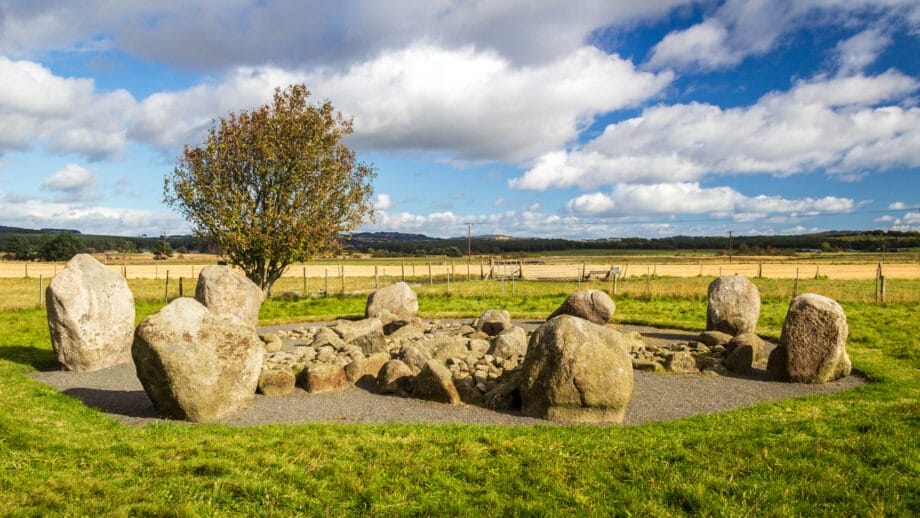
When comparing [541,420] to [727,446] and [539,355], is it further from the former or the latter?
[727,446]

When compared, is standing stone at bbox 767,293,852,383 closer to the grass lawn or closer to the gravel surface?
the gravel surface

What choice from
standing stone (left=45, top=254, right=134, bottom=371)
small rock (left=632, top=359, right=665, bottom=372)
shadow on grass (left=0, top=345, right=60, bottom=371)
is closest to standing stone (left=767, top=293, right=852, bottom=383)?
small rock (left=632, top=359, right=665, bottom=372)

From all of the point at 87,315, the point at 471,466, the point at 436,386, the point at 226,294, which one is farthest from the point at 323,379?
the point at 226,294

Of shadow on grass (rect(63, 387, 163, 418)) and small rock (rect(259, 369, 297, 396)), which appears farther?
small rock (rect(259, 369, 297, 396))

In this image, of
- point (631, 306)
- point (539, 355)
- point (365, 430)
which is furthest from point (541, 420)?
point (631, 306)

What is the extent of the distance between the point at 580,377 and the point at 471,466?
365cm

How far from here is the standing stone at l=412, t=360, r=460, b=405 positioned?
1207 centimetres

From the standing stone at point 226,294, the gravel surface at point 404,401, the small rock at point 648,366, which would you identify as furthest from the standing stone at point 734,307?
the standing stone at point 226,294

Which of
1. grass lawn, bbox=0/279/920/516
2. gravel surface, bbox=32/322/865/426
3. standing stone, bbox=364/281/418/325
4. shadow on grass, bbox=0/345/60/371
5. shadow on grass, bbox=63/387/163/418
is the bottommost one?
gravel surface, bbox=32/322/865/426

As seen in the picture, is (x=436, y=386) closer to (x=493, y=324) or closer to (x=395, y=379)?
(x=395, y=379)

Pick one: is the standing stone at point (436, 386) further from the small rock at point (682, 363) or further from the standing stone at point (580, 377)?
the small rock at point (682, 363)

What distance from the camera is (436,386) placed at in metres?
12.2

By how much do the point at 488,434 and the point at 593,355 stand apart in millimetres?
2698

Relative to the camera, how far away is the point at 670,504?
653 centimetres
